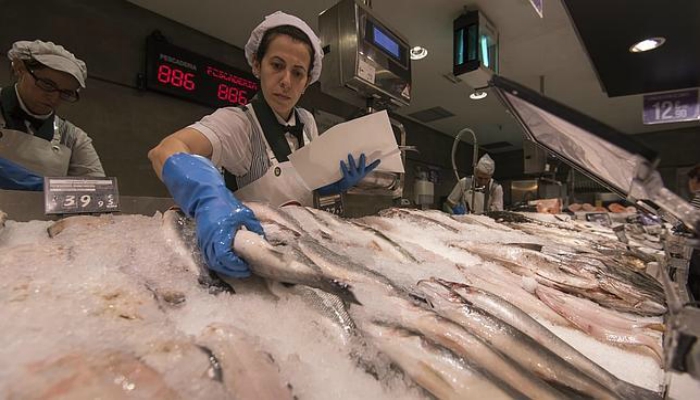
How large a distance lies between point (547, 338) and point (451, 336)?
9.7 inches

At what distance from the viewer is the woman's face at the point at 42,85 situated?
1988 millimetres

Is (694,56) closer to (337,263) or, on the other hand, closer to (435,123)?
(435,123)

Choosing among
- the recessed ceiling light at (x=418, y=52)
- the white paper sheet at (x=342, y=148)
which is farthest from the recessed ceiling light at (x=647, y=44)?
the white paper sheet at (x=342, y=148)

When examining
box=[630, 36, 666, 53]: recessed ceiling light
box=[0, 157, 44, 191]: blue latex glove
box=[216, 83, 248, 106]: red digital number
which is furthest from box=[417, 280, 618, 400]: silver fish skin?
box=[630, 36, 666, 53]: recessed ceiling light

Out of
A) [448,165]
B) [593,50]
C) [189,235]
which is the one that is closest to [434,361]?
[189,235]

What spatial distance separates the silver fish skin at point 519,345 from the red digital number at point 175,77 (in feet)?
12.8

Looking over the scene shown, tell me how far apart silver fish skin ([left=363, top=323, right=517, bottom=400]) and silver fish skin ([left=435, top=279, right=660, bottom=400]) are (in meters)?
0.23

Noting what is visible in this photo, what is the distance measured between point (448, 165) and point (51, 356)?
9.21 m

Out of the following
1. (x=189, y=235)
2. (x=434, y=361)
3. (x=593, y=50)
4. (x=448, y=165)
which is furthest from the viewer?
(x=448, y=165)

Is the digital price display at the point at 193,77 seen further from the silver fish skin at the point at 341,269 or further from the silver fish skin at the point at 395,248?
the silver fish skin at the point at 341,269

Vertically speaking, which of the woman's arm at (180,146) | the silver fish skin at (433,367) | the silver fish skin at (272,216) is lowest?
the silver fish skin at (433,367)

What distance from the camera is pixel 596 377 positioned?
625mm

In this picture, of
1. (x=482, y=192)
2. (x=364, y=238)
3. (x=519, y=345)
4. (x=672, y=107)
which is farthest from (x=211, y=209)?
(x=672, y=107)

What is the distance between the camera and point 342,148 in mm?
1597
